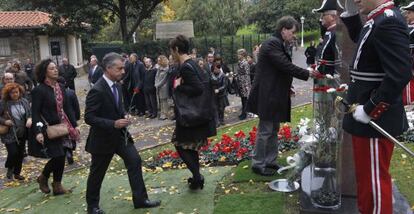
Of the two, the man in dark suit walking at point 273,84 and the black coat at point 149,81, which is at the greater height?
the man in dark suit walking at point 273,84

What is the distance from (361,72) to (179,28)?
23.9 meters

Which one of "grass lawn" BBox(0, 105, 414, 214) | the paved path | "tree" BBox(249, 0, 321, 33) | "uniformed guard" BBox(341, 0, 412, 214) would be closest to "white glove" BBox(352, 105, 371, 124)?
"uniformed guard" BBox(341, 0, 412, 214)

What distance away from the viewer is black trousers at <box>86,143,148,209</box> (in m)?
5.66

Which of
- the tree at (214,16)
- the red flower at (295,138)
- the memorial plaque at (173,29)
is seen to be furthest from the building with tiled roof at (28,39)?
the red flower at (295,138)

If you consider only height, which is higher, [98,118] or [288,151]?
[98,118]

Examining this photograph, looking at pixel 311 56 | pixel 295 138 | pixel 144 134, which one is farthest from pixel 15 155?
pixel 311 56

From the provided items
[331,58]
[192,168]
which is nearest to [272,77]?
[331,58]

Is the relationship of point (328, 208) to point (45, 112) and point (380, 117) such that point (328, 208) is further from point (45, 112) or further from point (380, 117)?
point (45, 112)

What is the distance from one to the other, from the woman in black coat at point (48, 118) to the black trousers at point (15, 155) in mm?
1783

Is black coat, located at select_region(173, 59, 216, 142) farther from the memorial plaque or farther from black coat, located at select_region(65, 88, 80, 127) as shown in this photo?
the memorial plaque

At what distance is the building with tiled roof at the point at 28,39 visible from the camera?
99.4ft

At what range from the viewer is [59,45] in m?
32.9

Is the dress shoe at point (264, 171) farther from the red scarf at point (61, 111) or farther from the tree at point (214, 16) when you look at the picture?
the tree at point (214, 16)

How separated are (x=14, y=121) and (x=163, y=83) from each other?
6127 mm
